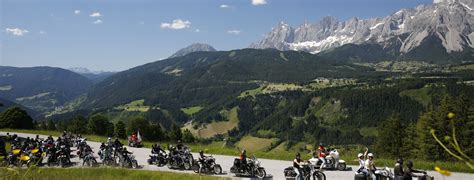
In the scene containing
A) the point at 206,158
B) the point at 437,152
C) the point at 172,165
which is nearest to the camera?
the point at 206,158

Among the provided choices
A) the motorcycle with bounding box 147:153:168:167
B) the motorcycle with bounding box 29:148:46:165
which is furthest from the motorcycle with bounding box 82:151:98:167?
the motorcycle with bounding box 29:148:46:165

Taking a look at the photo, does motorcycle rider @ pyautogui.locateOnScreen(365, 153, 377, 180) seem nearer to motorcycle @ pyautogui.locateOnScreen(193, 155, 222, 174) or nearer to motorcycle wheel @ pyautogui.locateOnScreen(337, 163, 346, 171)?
motorcycle wheel @ pyautogui.locateOnScreen(337, 163, 346, 171)

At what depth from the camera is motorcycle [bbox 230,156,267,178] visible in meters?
24.2

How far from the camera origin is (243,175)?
24.9m

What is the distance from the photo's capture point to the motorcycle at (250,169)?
24188 millimetres

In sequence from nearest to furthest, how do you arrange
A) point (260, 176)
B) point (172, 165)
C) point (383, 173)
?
point (383, 173) → point (260, 176) → point (172, 165)

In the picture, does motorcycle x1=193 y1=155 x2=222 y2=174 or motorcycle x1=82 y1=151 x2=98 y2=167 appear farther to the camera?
motorcycle x1=82 y1=151 x2=98 y2=167

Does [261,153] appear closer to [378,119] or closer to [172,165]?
[172,165]

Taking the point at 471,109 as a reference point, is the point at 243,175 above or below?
below

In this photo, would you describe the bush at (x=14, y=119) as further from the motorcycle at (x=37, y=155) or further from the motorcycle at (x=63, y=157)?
the motorcycle at (x=37, y=155)

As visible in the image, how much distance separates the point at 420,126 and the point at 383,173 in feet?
114

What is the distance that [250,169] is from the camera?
80.7ft

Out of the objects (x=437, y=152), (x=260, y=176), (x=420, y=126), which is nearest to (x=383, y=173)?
(x=260, y=176)

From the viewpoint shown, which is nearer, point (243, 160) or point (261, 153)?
point (243, 160)
